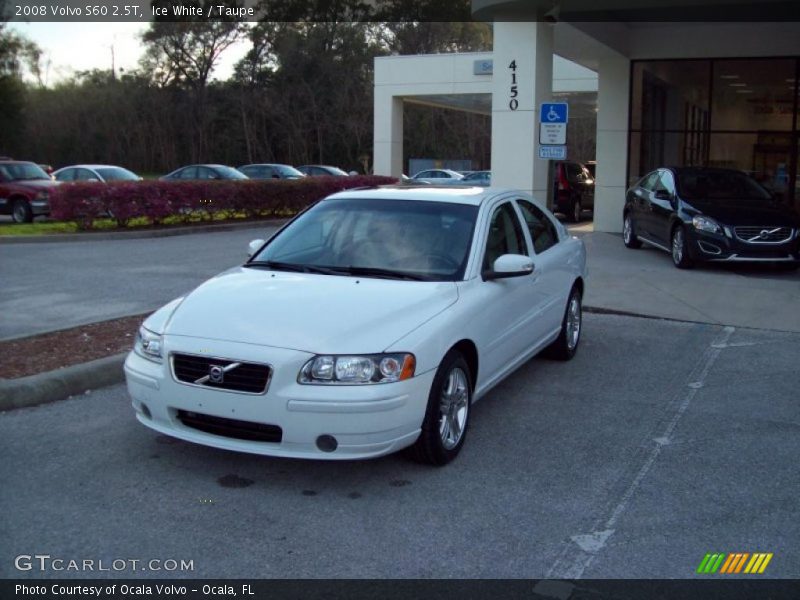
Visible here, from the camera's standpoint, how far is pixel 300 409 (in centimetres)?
477

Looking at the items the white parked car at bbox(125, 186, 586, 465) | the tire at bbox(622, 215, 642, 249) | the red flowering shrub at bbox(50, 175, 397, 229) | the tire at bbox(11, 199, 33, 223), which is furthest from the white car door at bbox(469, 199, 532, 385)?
the tire at bbox(11, 199, 33, 223)

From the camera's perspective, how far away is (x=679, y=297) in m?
11.4

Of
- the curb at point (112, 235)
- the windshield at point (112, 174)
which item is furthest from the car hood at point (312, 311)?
the windshield at point (112, 174)

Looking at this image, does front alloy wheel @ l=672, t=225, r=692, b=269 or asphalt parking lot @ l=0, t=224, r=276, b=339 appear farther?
front alloy wheel @ l=672, t=225, r=692, b=269

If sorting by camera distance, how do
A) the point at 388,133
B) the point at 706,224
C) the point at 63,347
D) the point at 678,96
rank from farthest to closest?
1. the point at 388,133
2. the point at 678,96
3. the point at 706,224
4. the point at 63,347

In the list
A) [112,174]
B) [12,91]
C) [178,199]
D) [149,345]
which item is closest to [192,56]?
[12,91]

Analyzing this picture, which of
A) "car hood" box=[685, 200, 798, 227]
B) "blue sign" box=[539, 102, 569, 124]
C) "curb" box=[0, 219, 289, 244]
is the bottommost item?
"curb" box=[0, 219, 289, 244]

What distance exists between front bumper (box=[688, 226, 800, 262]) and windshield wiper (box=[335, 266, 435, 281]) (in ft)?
28.2

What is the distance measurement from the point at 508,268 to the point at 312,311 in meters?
1.54

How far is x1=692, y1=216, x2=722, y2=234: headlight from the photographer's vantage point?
1323 cm

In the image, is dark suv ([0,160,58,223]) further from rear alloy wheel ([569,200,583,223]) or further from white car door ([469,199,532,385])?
white car door ([469,199,532,385])

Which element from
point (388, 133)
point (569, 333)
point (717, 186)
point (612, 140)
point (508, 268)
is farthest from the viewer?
point (388, 133)

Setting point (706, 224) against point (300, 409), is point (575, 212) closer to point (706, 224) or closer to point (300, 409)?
point (706, 224)

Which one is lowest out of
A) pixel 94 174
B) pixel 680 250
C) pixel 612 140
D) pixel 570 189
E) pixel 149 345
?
pixel 680 250
